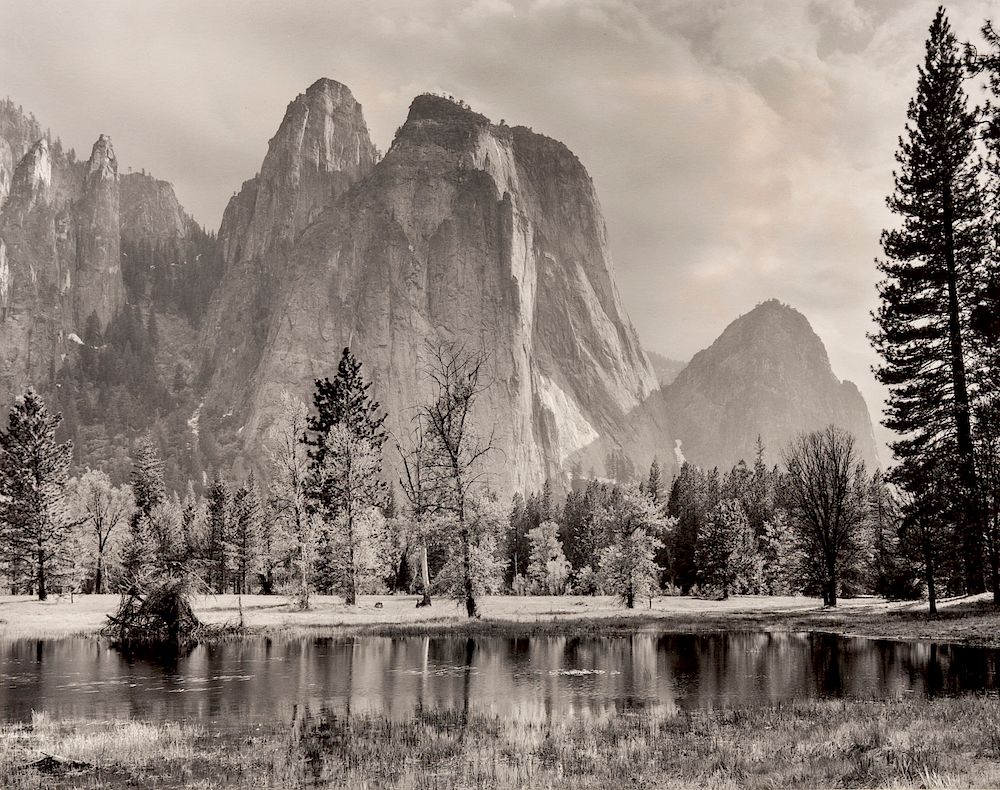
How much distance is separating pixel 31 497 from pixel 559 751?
5642 centimetres

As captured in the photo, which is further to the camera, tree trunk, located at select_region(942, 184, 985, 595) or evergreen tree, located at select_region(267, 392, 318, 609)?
evergreen tree, located at select_region(267, 392, 318, 609)

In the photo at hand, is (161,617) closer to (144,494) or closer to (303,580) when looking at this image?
(303,580)

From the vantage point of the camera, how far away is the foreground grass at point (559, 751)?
11.0 meters

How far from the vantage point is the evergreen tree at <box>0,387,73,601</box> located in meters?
57.8

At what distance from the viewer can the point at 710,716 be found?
655 inches

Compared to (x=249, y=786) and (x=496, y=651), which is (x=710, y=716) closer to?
(x=249, y=786)

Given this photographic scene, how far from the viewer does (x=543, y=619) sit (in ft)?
135

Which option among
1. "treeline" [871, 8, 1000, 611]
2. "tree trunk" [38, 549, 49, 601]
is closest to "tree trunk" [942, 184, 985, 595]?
"treeline" [871, 8, 1000, 611]

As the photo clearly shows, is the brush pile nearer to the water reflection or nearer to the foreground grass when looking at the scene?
the water reflection

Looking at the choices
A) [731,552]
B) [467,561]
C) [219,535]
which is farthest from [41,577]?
[731,552]

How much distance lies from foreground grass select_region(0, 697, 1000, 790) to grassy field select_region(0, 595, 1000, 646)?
16.5 meters

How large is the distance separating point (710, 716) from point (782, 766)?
5.29m

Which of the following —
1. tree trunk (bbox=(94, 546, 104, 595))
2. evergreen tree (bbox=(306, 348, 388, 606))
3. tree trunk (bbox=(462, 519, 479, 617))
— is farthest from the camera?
tree trunk (bbox=(94, 546, 104, 595))

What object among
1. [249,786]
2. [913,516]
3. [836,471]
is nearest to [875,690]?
[249,786]
